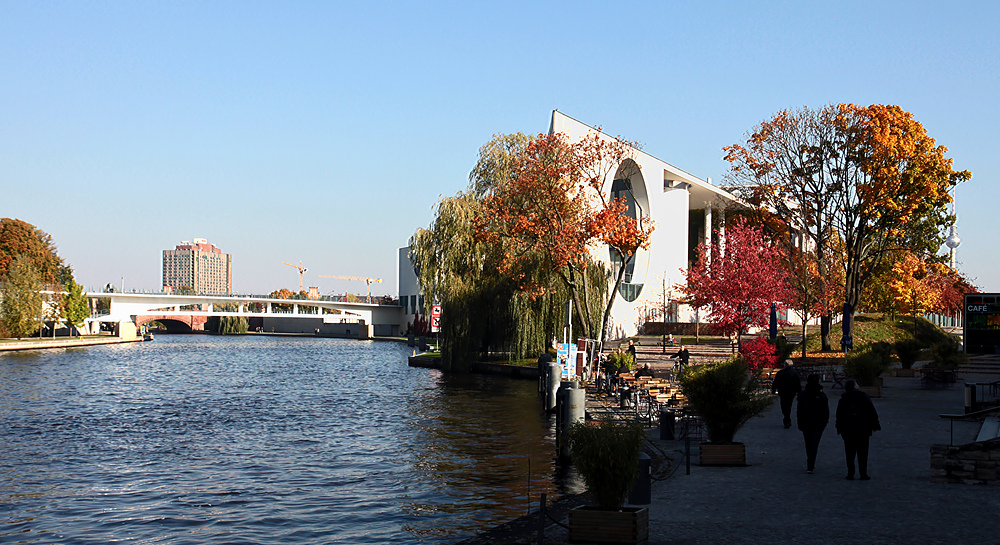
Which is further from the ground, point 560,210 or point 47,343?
point 560,210

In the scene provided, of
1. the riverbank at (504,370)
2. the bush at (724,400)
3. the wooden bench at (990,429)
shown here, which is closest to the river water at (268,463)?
the bush at (724,400)

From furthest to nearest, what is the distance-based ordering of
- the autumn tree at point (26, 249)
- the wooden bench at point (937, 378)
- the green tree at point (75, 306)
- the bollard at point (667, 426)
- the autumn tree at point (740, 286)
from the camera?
the green tree at point (75, 306) < the autumn tree at point (26, 249) < the autumn tree at point (740, 286) < the wooden bench at point (937, 378) < the bollard at point (667, 426)

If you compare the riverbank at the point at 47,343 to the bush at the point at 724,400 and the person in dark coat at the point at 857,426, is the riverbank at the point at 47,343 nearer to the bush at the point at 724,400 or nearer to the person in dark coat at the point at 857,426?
the bush at the point at 724,400

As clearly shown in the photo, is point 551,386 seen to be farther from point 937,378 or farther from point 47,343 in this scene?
point 47,343

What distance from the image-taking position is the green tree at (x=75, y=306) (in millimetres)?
86812

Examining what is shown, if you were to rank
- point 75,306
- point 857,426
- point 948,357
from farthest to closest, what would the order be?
point 75,306, point 948,357, point 857,426

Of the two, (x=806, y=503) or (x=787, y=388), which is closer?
(x=806, y=503)

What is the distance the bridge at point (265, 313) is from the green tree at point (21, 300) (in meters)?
23.7

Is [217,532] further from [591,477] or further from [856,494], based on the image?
[856,494]

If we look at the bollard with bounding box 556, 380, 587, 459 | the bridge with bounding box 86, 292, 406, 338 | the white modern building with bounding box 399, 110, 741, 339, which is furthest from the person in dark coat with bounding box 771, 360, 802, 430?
→ the bridge with bounding box 86, 292, 406, 338

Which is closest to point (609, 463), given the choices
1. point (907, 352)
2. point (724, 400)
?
point (724, 400)

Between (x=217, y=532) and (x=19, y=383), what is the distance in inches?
1239

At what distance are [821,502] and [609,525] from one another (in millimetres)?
3548

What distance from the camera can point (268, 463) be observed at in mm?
18328
